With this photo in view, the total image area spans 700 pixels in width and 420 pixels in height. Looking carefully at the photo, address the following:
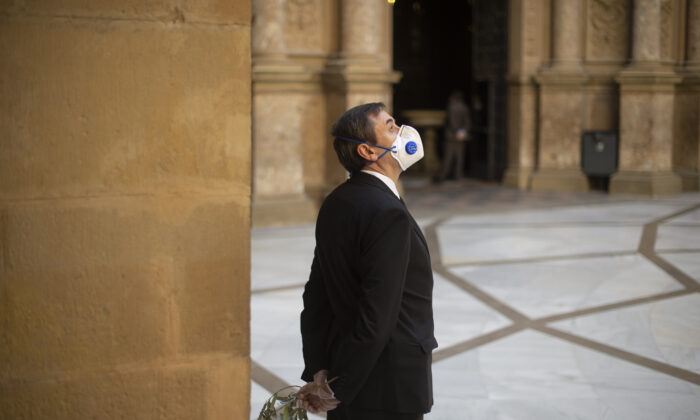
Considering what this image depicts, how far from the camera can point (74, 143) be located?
88.6 inches

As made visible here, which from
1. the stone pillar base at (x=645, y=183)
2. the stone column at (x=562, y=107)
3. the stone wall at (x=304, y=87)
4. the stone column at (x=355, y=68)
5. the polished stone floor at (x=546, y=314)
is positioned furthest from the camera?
the stone column at (x=562, y=107)

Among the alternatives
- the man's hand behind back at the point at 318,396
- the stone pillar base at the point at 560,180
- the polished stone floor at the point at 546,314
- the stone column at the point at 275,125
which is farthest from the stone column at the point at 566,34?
the man's hand behind back at the point at 318,396

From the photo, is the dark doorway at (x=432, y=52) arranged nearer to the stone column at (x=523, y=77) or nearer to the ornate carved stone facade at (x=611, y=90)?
the stone column at (x=523, y=77)

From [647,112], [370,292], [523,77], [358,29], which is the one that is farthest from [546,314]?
[523,77]

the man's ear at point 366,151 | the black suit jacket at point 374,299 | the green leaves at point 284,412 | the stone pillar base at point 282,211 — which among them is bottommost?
the stone pillar base at point 282,211

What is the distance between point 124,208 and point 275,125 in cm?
732

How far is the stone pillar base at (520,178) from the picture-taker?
13328mm

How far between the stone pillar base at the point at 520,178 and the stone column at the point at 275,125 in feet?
15.4

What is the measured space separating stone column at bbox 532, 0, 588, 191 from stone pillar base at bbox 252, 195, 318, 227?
4.84 meters

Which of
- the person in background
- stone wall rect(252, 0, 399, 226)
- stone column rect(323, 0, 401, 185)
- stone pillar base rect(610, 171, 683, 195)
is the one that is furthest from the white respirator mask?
the person in background

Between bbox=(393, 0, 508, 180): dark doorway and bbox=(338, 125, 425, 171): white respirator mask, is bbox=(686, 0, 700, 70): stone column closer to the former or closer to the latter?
bbox=(393, 0, 508, 180): dark doorway

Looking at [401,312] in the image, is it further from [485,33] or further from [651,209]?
[485,33]

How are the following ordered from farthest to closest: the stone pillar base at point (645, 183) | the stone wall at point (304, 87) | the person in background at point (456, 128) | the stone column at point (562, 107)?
the person in background at point (456, 128) → the stone column at point (562, 107) → the stone pillar base at point (645, 183) → the stone wall at point (304, 87)

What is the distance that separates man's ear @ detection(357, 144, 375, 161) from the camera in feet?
7.75
